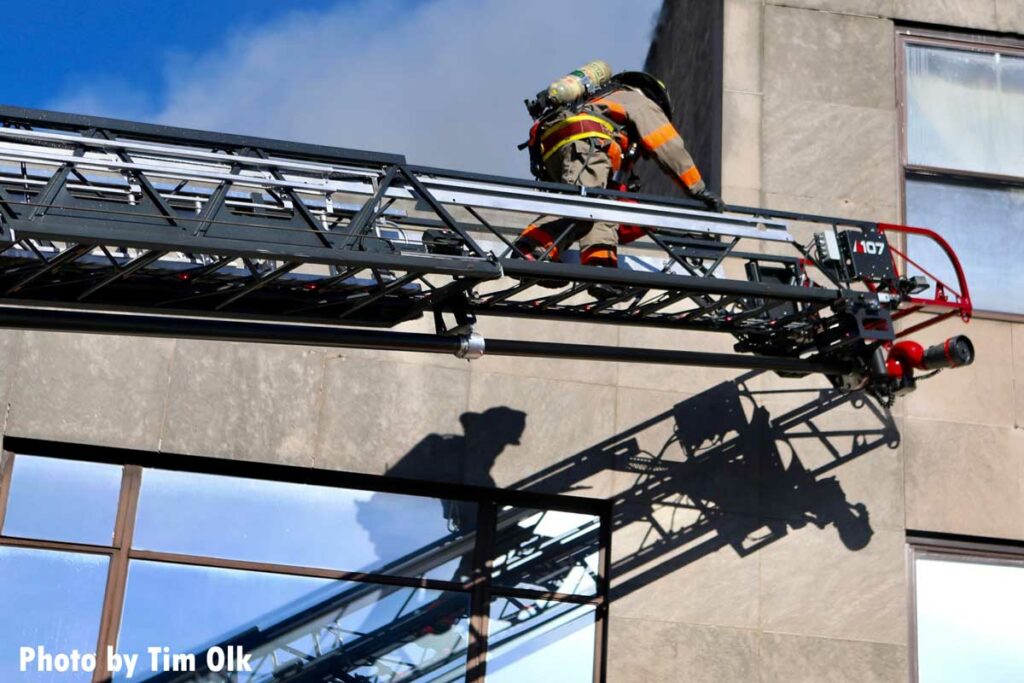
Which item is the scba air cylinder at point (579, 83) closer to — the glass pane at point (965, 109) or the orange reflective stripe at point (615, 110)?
the orange reflective stripe at point (615, 110)

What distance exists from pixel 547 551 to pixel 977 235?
509cm

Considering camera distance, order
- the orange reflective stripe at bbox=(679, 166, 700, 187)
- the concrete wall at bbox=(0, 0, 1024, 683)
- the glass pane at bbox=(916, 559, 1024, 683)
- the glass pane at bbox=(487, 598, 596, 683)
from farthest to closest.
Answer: the glass pane at bbox=(916, 559, 1024, 683) < the glass pane at bbox=(487, 598, 596, 683) < the concrete wall at bbox=(0, 0, 1024, 683) < the orange reflective stripe at bbox=(679, 166, 700, 187)

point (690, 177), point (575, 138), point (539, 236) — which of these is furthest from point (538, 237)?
point (690, 177)

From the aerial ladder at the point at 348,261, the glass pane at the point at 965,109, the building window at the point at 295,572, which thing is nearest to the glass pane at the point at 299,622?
the building window at the point at 295,572

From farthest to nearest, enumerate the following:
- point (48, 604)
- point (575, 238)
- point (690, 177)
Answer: point (48, 604) < point (690, 177) < point (575, 238)

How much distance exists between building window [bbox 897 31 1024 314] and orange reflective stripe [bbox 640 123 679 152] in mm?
3567

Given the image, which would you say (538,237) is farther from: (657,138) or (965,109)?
(965,109)

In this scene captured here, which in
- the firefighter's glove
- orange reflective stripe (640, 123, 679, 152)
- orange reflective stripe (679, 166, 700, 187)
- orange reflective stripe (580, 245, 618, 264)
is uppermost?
orange reflective stripe (640, 123, 679, 152)

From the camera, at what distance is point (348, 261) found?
8.80m

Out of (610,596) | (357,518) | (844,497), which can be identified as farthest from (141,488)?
(844,497)

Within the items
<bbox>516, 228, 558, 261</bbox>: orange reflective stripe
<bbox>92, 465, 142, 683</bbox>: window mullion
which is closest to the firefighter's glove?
<bbox>516, 228, 558, 261</bbox>: orange reflective stripe

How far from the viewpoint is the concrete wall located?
11555 mm

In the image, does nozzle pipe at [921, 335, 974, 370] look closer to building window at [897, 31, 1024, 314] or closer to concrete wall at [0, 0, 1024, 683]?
concrete wall at [0, 0, 1024, 683]

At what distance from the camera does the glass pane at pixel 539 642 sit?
38.5 ft
